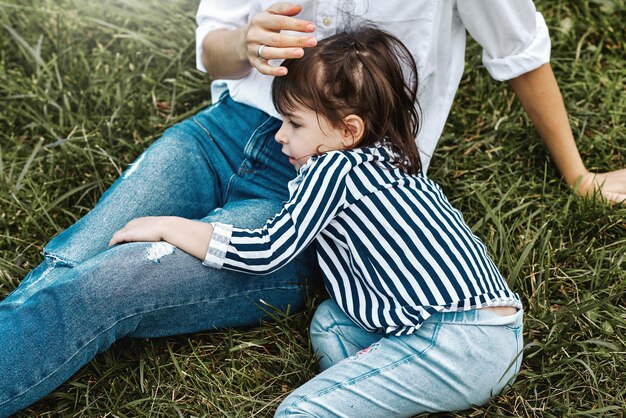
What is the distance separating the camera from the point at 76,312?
1816 millimetres

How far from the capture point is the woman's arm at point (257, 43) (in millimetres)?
1911

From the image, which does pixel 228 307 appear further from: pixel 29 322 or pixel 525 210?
pixel 525 210

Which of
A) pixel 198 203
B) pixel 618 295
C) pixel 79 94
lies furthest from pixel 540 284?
pixel 79 94

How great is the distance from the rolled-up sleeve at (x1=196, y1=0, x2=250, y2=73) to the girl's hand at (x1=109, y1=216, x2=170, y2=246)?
62cm

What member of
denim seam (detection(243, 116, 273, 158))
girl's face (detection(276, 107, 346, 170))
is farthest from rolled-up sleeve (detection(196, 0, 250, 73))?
girl's face (detection(276, 107, 346, 170))

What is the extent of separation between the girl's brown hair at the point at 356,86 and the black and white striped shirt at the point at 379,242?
8cm

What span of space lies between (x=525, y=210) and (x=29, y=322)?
1.39 meters

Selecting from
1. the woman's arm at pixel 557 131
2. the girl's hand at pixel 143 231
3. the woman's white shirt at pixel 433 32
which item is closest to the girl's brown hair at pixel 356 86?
the woman's white shirt at pixel 433 32

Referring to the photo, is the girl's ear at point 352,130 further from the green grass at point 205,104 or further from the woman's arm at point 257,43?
the green grass at point 205,104

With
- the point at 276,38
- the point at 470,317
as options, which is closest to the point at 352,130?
the point at 276,38

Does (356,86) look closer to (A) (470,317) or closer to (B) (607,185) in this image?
(A) (470,317)

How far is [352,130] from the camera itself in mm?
1938

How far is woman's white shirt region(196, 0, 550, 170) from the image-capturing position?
213 cm

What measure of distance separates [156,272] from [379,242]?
0.51 m
